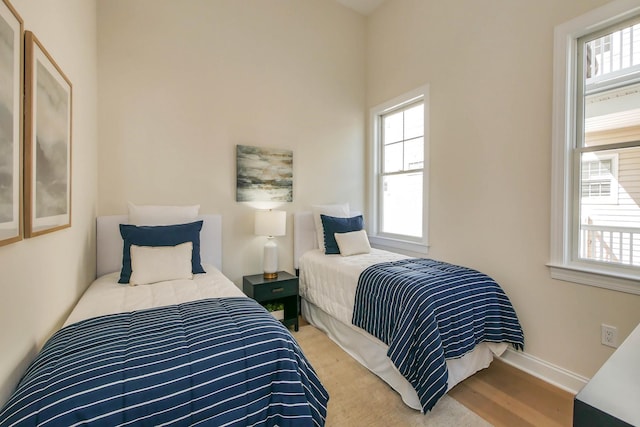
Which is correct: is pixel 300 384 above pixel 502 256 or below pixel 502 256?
below

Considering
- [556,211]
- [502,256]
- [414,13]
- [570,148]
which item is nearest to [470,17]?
[414,13]

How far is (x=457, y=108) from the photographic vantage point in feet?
8.99

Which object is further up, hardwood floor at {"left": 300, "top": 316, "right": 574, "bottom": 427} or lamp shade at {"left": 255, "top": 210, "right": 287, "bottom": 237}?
lamp shade at {"left": 255, "top": 210, "right": 287, "bottom": 237}

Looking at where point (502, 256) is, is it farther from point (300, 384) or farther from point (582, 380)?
point (300, 384)

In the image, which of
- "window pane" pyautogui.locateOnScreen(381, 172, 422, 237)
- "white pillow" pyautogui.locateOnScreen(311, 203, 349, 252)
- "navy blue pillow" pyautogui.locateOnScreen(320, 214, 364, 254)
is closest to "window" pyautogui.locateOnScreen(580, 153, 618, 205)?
"window pane" pyautogui.locateOnScreen(381, 172, 422, 237)

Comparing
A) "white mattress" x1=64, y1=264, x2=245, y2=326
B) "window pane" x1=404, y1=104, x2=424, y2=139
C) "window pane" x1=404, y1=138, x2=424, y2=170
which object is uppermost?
"window pane" x1=404, y1=104, x2=424, y2=139

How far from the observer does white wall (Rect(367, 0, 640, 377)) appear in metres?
2.02

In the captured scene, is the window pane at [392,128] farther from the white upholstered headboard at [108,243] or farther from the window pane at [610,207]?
the white upholstered headboard at [108,243]

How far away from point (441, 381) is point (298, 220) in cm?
205

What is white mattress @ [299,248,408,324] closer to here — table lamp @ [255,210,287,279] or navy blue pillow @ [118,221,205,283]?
table lamp @ [255,210,287,279]

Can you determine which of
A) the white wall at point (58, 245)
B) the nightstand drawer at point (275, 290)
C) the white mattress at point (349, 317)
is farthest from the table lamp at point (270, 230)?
the white wall at point (58, 245)

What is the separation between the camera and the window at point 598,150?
1850mm

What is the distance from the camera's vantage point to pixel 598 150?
196cm

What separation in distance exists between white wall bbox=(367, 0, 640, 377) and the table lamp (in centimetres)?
154
